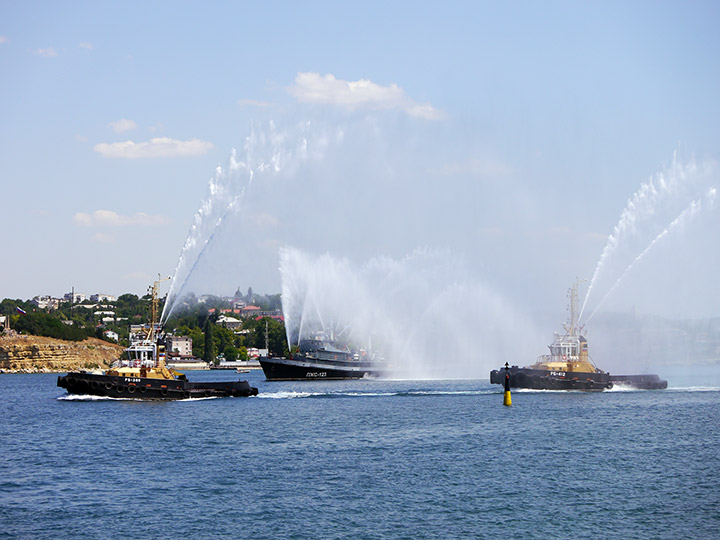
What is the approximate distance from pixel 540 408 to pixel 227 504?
3931cm

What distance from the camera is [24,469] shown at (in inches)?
1505

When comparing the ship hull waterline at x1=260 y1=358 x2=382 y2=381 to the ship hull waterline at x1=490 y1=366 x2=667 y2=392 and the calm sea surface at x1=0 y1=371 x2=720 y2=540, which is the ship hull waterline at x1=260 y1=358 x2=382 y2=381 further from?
the calm sea surface at x1=0 y1=371 x2=720 y2=540

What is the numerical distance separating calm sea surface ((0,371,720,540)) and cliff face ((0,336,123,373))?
4420 inches

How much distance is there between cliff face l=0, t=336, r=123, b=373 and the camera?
166500 millimetres

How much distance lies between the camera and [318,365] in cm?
11381

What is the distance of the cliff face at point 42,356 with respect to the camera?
546 ft

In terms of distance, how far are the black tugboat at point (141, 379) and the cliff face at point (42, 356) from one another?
329 feet

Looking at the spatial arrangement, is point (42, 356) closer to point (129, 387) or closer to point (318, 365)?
point (318, 365)

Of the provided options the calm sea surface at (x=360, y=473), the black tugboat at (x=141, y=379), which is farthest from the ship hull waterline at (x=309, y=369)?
the calm sea surface at (x=360, y=473)

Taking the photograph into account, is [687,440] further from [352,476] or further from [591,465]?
[352,476]

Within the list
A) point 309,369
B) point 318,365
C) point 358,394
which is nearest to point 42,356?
point 309,369

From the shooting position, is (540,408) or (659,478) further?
(540,408)

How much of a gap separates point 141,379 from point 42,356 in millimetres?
109385

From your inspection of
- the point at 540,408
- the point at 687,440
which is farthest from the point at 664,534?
the point at 540,408
